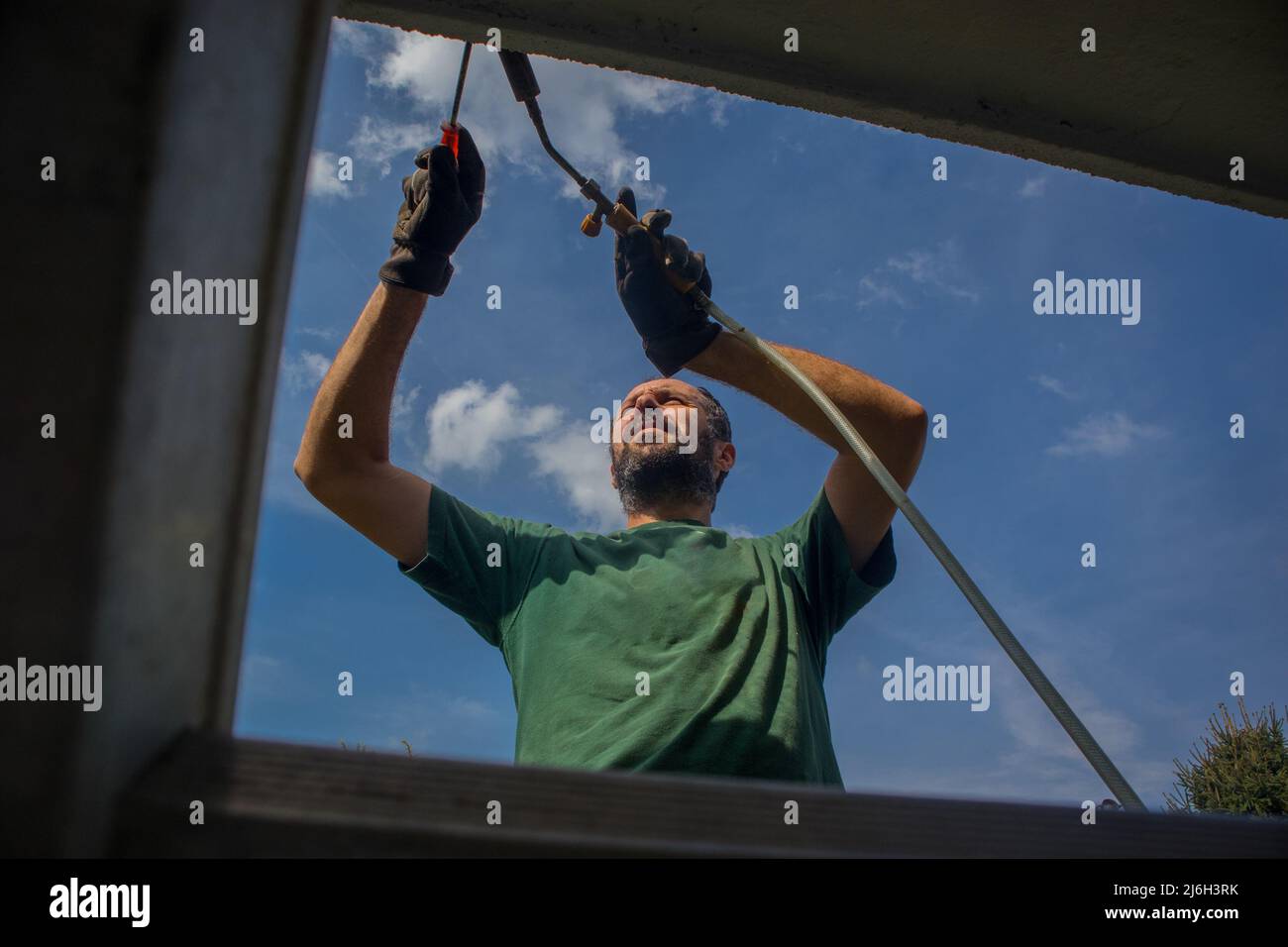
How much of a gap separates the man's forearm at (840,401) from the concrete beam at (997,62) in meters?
0.68

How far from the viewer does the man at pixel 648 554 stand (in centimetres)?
143

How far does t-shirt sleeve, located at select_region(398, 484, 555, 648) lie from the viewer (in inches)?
67.6

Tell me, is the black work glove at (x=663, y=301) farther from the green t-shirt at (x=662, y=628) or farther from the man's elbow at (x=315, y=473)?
the man's elbow at (x=315, y=473)

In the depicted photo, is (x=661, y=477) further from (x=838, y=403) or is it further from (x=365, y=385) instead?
(x=365, y=385)

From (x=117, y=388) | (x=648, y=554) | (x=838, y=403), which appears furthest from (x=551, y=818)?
(x=838, y=403)

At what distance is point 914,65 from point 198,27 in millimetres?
1031

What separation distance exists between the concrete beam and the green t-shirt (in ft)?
2.76

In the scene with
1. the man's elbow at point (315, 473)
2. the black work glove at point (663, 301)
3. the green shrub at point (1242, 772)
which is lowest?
the green shrub at point (1242, 772)

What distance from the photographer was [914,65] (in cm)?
121

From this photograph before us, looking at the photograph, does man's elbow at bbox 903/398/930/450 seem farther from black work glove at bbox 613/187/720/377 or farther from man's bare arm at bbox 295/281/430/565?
man's bare arm at bbox 295/281/430/565

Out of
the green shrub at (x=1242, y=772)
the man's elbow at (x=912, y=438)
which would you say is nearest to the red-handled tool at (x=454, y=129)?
the man's elbow at (x=912, y=438)

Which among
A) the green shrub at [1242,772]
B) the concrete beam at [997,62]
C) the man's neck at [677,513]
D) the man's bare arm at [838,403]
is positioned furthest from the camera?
the green shrub at [1242,772]
